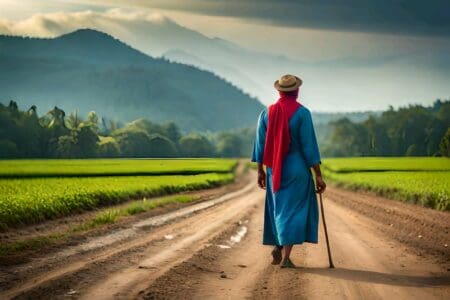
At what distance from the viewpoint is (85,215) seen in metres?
18.3

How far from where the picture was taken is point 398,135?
54.1m

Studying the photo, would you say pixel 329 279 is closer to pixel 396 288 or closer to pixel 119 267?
pixel 396 288

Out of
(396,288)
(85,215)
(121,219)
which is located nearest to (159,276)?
(396,288)

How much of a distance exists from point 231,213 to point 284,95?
32.0 ft

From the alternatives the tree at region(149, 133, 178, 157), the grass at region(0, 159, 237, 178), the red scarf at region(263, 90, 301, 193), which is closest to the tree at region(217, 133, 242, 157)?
the tree at region(149, 133, 178, 157)

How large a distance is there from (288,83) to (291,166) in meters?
1.09

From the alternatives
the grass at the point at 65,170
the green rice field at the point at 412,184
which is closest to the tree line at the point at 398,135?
the green rice field at the point at 412,184

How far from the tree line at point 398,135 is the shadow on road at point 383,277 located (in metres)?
27.7

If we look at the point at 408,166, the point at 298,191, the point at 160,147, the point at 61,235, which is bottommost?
the point at 61,235

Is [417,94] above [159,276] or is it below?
above

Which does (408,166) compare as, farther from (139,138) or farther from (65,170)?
(139,138)

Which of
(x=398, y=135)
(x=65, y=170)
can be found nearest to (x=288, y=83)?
(x=65, y=170)

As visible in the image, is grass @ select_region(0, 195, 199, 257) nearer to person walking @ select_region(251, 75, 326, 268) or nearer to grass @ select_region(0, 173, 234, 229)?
grass @ select_region(0, 173, 234, 229)

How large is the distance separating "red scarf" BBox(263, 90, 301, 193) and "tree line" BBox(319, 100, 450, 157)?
2726 cm
